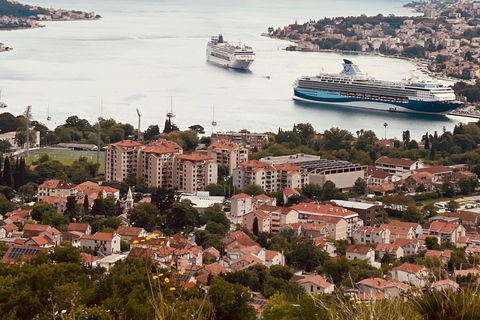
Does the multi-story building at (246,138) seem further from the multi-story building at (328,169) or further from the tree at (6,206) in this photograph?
the tree at (6,206)

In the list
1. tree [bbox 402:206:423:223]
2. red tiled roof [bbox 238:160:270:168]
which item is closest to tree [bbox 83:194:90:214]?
red tiled roof [bbox 238:160:270:168]

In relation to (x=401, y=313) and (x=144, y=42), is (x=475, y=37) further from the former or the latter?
(x=401, y=313)

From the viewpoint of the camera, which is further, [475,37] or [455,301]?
[475,37]

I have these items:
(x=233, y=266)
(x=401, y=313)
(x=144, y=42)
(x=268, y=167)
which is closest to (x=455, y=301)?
(x=401, y=313)

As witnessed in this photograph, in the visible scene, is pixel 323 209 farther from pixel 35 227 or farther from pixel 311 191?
pixel 35 227

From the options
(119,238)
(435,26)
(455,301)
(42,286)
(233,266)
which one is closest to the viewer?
(455,301)

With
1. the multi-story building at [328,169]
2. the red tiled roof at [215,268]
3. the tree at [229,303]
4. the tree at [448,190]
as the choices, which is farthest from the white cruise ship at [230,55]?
the tree at [229,303]

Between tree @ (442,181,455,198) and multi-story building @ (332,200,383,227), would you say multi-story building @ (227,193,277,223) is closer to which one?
multi-story building @ (332,200,383,227)
